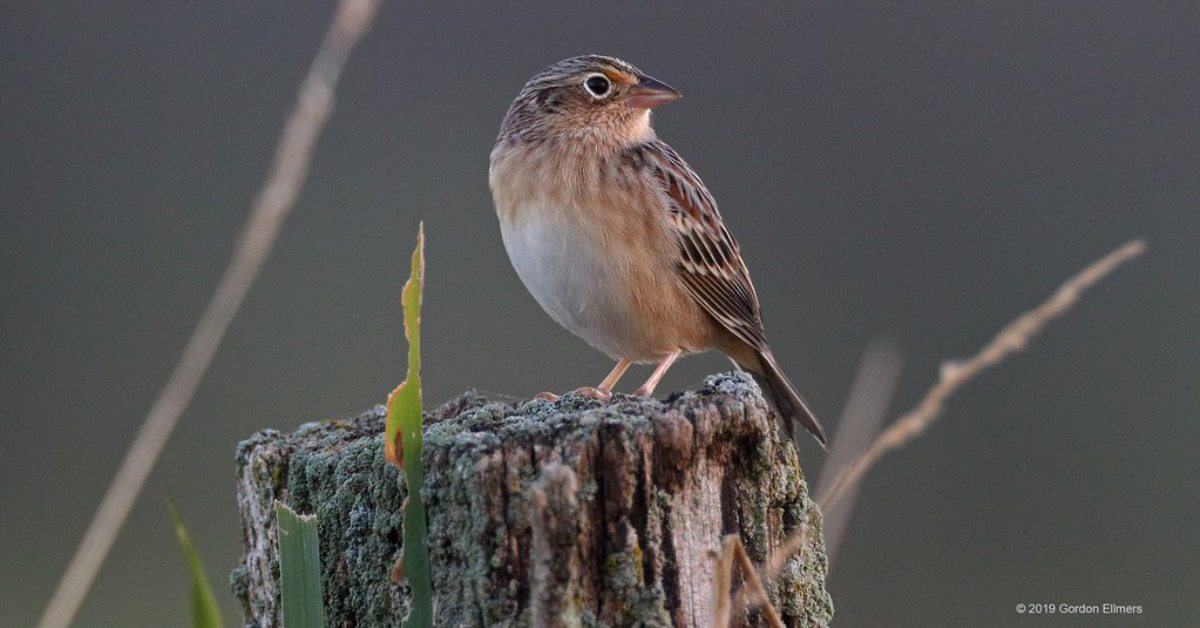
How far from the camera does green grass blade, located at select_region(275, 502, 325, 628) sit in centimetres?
241

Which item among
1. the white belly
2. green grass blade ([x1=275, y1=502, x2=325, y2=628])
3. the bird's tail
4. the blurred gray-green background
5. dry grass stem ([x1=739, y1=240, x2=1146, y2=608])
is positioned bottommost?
green grass blade ([x1=275, y1=502, x2=325, y2=628])

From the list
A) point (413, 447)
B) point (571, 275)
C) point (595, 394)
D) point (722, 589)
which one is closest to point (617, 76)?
point (571, 275)

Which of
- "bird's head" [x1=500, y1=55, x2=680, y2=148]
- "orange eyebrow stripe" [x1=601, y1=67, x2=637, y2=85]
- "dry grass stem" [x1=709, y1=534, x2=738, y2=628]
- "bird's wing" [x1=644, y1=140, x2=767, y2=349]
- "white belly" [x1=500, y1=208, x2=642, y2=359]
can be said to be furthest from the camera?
"orange eyebrow stripe" [x1=601, y1=67, x2=637, y2=85]

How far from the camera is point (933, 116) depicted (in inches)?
484

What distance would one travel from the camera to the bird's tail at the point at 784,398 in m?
4.76

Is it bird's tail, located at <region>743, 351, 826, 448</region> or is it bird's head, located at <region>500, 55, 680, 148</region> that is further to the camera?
bird's head, located at <region>500, 55, 680, 148</region>

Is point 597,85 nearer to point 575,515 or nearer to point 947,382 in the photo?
point 575,515

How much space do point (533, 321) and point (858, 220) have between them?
3.20 metres

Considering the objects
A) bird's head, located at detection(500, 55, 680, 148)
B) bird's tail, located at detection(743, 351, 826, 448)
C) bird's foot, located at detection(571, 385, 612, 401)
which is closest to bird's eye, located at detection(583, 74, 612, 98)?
bird's head, located at detection(500, 55, 680, 148)

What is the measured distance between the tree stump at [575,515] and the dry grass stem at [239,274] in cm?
37

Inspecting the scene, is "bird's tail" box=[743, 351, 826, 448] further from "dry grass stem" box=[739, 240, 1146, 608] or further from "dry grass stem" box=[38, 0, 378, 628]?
"dry grass stem" box=[38, 0, 378, 628]

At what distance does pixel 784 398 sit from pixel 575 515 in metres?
2.57

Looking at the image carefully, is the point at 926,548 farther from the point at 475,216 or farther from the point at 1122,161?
the point at 475,216

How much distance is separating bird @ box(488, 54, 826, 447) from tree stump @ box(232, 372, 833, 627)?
62.9 inches
